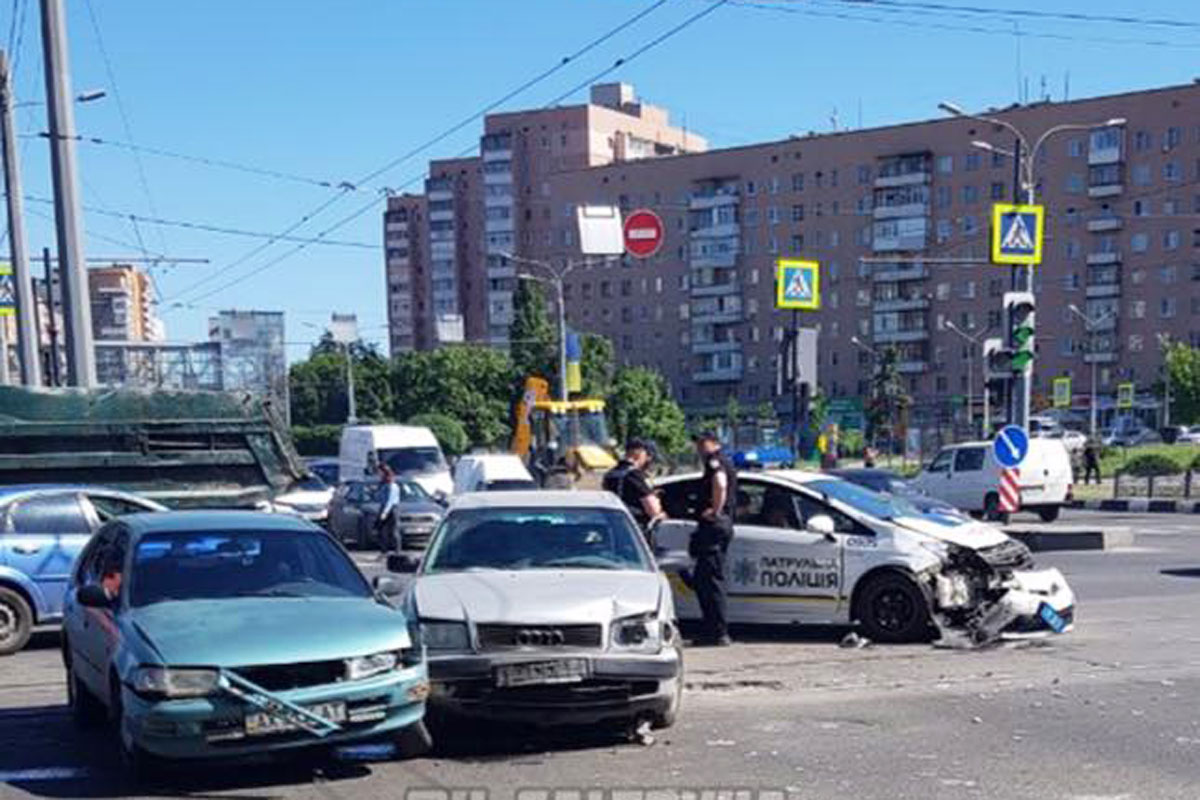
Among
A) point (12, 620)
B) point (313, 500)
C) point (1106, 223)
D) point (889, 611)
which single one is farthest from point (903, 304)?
point (12, 620)

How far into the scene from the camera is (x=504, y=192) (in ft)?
330

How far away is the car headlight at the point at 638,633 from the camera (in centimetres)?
776

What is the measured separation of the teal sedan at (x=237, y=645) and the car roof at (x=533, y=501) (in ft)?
3.70

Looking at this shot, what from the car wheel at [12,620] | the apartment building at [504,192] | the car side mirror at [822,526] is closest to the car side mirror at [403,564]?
the car side mirror at [822,526]

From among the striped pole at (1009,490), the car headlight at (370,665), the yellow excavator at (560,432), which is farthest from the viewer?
the yellow excavator at (560,432)

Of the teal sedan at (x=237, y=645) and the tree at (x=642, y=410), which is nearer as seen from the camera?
the teal sedan at (x=237, y=645)

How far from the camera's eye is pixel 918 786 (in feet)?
22.1

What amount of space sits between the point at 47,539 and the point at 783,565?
707 centimetres

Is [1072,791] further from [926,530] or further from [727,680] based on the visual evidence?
[926,530]

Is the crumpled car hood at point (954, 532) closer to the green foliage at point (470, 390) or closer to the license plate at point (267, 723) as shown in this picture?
the license plate at point (267, 723)

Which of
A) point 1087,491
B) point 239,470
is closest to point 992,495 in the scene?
point 1087,491

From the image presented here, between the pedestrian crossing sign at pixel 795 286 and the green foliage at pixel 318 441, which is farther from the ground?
the pedestrian crossing sign at pixel 795 286

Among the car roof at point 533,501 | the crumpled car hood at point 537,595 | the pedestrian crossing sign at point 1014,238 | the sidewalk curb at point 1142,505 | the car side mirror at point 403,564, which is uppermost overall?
the pedestrian crossing sign at point 1014,238

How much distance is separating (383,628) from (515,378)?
66892 mm
